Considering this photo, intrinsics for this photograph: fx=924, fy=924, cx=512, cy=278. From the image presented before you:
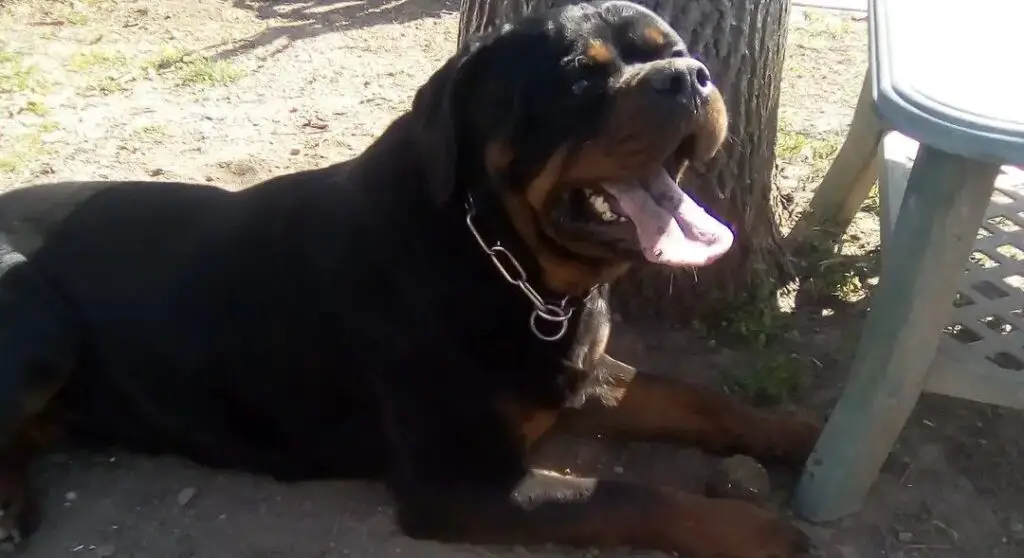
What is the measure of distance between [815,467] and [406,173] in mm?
1417

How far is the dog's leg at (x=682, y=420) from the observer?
114 inches

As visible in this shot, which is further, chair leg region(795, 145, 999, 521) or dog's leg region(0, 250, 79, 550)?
dog's leg region(0, 250, 79, 550)

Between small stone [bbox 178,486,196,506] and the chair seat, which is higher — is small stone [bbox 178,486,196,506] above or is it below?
below

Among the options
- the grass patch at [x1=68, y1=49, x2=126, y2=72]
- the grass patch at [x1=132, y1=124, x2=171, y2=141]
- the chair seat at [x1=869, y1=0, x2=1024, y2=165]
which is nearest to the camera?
the chair seat at [x1=869, y1=0, x2=1024, y2=165]

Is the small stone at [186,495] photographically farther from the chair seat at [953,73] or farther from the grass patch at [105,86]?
the grass patch at [105,86]

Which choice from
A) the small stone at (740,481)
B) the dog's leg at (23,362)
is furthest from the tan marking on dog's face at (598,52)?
the dog's leg at (23,362)

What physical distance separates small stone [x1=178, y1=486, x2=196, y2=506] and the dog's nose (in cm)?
189

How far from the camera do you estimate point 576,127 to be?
2.34 m

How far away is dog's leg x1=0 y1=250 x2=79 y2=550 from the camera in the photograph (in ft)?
9.21

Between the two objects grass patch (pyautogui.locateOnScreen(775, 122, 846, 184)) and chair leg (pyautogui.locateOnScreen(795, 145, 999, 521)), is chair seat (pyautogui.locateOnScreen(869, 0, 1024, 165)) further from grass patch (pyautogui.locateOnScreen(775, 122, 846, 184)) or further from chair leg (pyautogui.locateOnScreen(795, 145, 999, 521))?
grass patch (pyautogui.locateOnScreen(775, 122, 846, 184))

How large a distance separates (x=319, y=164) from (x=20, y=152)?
158 centimetres

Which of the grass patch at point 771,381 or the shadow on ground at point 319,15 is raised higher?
the shadow on ground at point 319,15

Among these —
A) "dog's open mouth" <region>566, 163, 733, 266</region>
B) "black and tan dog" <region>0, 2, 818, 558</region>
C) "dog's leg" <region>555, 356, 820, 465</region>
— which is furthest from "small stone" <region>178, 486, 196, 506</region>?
"dog's open mouth" <region>566, 163, 733, 266</region>

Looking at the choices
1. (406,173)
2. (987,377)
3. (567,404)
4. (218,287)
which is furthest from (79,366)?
(987,377)
